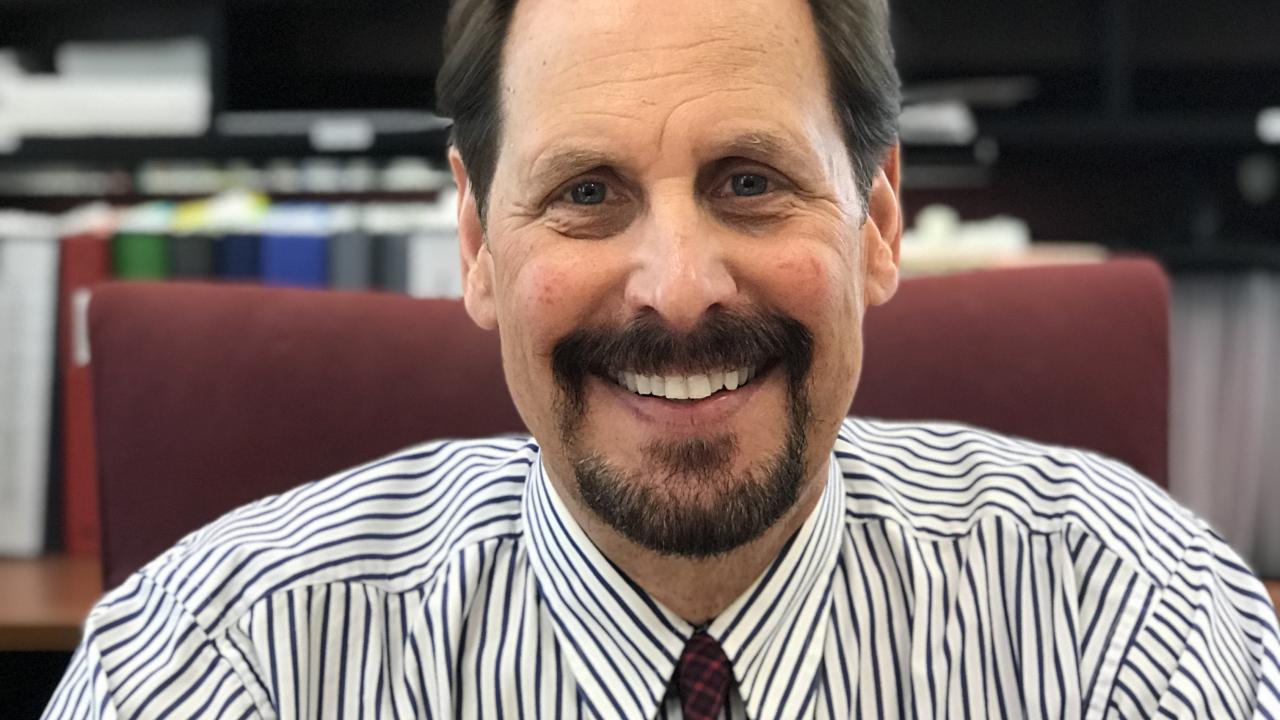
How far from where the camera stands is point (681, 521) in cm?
91

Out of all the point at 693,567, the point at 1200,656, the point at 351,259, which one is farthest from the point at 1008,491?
the point at 351,259

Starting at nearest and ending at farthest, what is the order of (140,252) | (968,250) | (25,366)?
(25,366), (140,252), (968,250)

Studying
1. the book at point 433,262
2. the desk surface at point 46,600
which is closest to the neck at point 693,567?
the desk surface at point 46,600

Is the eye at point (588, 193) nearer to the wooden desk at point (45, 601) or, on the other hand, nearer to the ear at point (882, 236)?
the ear at point (882, 236)

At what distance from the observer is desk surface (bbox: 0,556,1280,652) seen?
133cm

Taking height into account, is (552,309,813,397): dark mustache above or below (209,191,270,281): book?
below

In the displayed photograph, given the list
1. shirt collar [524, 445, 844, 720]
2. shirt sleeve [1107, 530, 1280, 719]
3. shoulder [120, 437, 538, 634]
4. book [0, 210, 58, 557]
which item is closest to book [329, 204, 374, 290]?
book [0, 210, 58, 557]

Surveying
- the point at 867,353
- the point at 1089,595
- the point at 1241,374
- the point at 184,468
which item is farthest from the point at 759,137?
the point at 1241,374

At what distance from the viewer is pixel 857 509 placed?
3.59 feet

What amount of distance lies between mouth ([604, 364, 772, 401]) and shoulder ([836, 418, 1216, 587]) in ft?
0.78

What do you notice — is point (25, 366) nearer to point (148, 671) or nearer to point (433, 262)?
point (433, 262)

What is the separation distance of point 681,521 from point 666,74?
356 millimetres

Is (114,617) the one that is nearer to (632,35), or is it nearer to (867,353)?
(632,35)

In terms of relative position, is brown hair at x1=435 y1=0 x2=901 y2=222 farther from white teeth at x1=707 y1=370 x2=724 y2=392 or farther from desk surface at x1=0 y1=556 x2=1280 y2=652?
desk surface at x1=0 y1=556 x2=1280 y2=652
